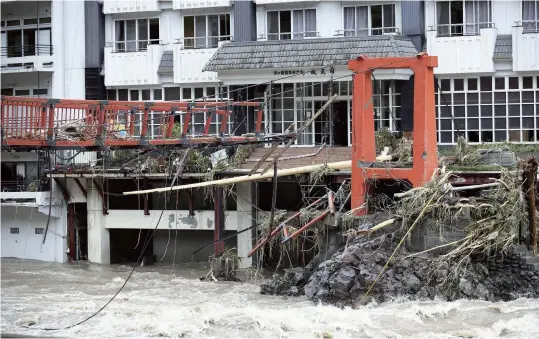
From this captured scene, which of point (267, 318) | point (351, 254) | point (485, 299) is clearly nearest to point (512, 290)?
point (485, 299)

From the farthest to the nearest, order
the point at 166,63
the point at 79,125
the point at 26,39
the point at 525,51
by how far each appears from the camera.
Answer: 1. the point at 26,39
2. the point at 166,63
3. the point at 525,51
4. the point at 79,125

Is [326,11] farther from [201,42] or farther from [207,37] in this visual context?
[201,42]

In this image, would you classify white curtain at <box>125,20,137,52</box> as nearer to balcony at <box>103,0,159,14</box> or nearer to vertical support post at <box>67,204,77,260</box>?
balcony at <box>103,0,159,14</box>

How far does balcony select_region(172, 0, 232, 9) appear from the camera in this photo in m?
39.7

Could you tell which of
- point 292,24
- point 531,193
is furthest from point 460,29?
point 531,193

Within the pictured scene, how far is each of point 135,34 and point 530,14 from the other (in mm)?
16121

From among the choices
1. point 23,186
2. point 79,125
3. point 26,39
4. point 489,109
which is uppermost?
point 26,39

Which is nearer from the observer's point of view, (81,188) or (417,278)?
(417,278)

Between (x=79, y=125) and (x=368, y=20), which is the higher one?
(x=368, y=20)

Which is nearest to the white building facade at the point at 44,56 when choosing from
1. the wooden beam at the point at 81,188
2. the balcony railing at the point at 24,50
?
the balcony railing at the point at 24,50

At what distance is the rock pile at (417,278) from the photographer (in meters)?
26.7

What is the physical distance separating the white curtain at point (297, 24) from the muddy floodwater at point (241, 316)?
12.0 meters

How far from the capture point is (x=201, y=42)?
41.0m

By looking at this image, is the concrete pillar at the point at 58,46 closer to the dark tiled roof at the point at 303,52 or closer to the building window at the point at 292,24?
the dark tiled roof at the point at 303,52
